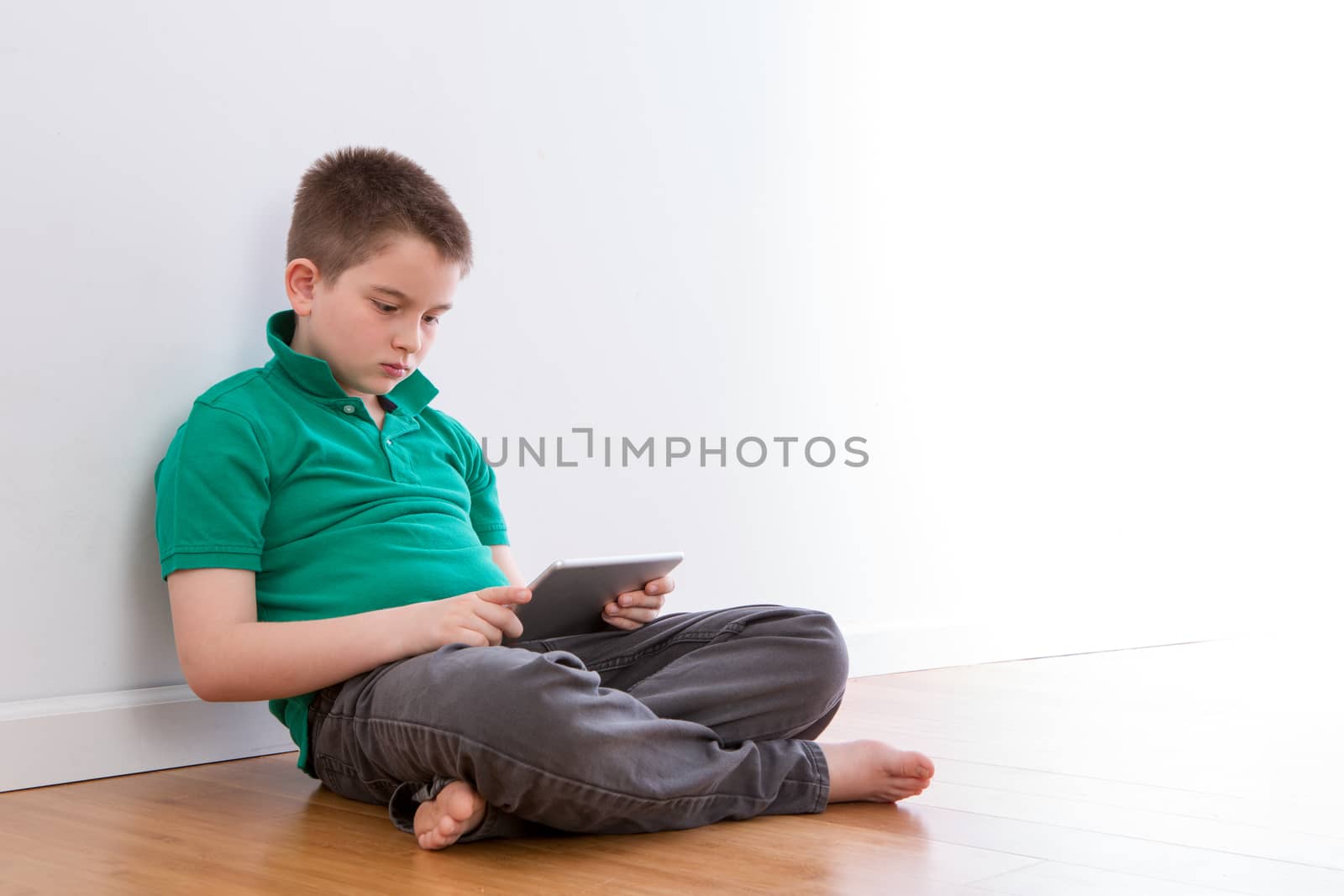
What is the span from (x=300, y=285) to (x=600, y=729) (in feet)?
1.68

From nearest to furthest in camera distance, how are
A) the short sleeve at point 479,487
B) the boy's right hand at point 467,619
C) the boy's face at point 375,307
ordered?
the boy's right hand at point 467,619
the boy's face at point 375,307
the short sleeve at point 479,487

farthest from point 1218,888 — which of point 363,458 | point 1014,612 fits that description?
point 1014,612

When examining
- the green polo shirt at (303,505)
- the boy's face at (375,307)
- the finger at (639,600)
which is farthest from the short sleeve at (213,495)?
the finger at (639,600)

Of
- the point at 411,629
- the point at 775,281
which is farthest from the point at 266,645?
the point at 775,281

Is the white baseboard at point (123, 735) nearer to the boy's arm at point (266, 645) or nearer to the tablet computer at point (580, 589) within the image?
the boy's arm at point (266, 645)

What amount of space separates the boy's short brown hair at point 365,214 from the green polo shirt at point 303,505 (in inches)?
3.4

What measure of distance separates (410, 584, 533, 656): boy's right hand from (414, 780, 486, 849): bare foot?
4.6 inches

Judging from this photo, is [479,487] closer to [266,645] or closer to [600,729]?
[266,645]

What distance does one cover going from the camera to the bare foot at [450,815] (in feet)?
2.92

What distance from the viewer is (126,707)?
3.70 ft

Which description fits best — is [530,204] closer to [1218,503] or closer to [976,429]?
[976,429]

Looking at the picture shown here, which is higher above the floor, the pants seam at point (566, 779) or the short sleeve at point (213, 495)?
the short sleeve at point (213, 495)

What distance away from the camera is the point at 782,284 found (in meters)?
1.83

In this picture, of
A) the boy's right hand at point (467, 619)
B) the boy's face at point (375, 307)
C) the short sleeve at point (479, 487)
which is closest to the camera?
the boy's right hand at point (467, 619)
